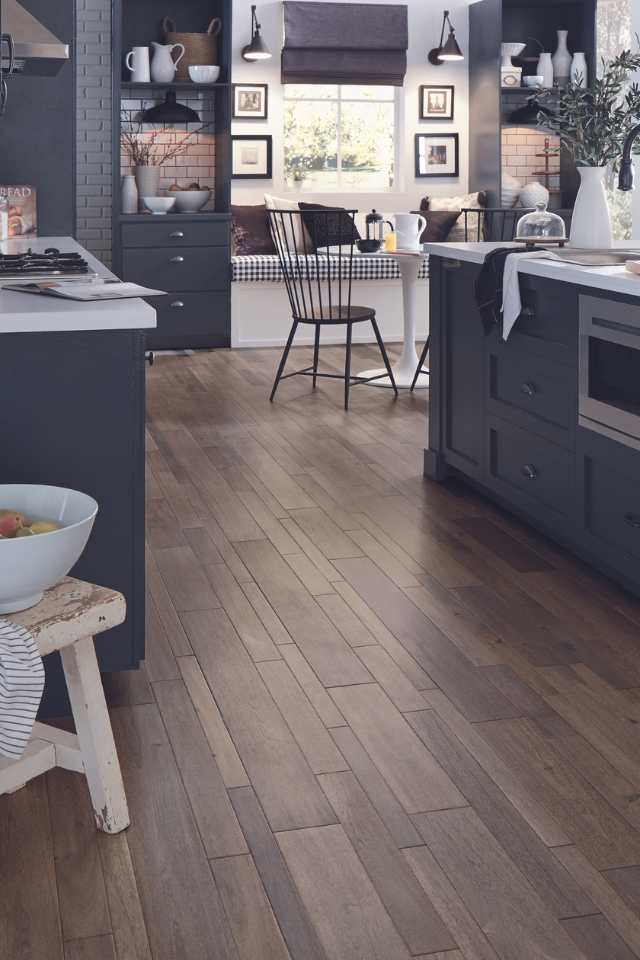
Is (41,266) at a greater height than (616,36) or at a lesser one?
lesser

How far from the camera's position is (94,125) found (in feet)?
26.8

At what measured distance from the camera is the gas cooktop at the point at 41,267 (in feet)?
11.1

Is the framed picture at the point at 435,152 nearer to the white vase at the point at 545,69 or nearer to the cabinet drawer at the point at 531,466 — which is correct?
the white vase at the point at 545,69

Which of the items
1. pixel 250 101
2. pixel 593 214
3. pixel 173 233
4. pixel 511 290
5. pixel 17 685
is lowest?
pixel 17 685

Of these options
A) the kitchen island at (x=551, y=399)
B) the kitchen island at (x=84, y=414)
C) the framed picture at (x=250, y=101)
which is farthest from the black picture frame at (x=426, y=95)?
the kitchen island at (x=84, y=414)

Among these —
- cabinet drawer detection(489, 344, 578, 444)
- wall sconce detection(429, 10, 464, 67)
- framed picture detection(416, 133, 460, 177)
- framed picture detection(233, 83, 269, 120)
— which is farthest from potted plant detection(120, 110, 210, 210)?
cabinet drawer detection(489, 344, 578, 444)

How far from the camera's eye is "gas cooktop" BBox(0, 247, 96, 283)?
339 cm

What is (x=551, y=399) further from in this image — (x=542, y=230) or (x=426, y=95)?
(x=426, y=95)

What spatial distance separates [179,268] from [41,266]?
14.4ft

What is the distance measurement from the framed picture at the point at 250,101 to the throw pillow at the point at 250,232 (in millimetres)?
674

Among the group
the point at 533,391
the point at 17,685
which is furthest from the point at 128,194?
the point at 17,685

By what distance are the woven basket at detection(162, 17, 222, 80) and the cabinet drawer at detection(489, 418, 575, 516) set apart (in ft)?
15.6

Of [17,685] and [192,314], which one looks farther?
[192,314]

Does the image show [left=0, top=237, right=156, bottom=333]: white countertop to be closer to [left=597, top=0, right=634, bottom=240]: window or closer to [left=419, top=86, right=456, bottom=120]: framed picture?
[left=419, top=86, right=456, bottom=120]: framed picture
